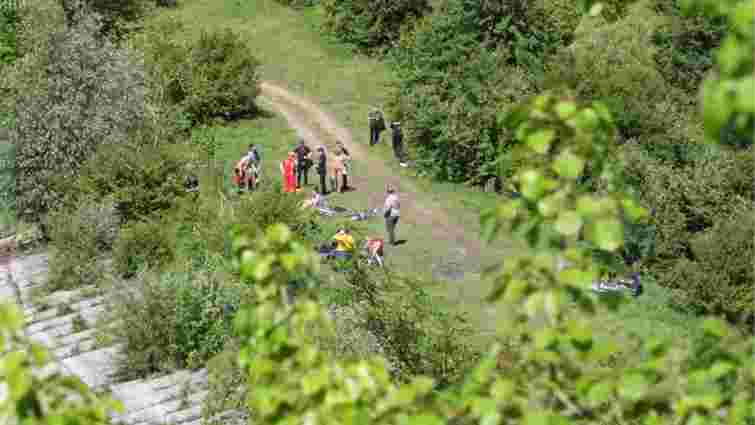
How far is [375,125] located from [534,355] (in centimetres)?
2658

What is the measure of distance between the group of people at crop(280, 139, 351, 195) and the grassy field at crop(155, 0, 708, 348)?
462 mm

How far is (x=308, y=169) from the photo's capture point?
2898cm

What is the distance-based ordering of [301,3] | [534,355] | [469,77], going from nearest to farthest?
[534,355] → [469,77] → [301,3]

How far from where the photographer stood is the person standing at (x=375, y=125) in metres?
31.2

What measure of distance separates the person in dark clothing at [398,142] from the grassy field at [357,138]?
22 cm

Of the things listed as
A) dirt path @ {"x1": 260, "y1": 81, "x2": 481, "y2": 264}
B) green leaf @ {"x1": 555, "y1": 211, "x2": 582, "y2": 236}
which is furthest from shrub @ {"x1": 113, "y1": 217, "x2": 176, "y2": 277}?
green leaf @ {"x1": 555, "y1": 211, "x2": 582, "y2": 236}

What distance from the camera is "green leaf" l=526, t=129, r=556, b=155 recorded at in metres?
4.73

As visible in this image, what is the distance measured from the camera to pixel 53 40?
1062 inches

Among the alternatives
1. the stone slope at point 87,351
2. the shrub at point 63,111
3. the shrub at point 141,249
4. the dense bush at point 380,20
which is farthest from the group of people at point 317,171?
the dense bush at point 380,20

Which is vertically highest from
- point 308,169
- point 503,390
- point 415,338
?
Answer: point 503,390

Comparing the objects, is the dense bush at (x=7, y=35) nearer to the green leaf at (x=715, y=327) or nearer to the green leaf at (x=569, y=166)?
the green leaf at (x=569, y=166)

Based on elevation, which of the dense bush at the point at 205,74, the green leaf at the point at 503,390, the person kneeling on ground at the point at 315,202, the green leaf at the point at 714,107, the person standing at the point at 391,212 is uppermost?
the green leaf at the point at 714,107

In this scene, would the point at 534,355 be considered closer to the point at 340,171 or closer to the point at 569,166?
the point at 569,166

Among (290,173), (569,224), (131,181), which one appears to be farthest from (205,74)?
(569,224)
